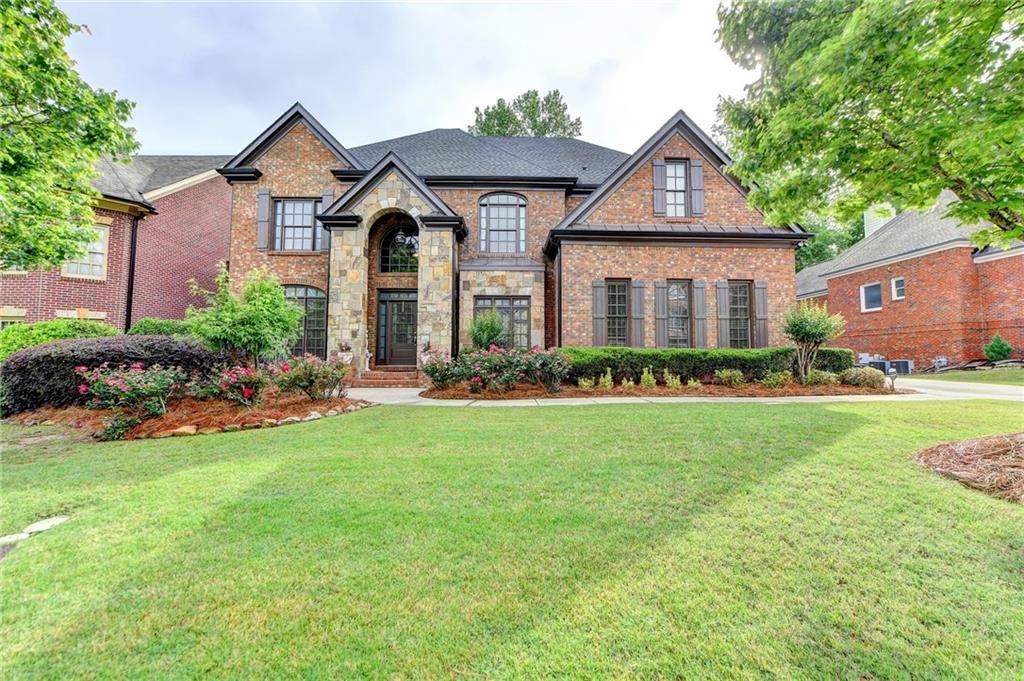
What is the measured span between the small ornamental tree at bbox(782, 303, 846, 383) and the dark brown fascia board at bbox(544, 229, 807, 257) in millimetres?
2829

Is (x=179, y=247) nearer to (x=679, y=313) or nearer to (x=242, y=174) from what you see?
(x=242, y=174)

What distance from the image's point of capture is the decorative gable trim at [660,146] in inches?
519

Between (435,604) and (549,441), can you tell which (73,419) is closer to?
(549,441)

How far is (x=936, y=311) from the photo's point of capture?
1697 centimetres

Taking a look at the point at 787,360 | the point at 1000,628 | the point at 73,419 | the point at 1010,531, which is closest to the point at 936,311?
the point at 787,360

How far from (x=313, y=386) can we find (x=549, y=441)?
5.31 meters

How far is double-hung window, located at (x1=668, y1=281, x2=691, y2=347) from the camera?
12.9m

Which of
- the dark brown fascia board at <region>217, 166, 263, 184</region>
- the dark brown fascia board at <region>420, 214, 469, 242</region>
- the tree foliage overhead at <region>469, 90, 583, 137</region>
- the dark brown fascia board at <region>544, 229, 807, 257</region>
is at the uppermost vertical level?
the tree foliage overhead at <region>469, 90, 583, 137</region>

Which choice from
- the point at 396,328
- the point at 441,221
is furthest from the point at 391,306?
the point at 441,221

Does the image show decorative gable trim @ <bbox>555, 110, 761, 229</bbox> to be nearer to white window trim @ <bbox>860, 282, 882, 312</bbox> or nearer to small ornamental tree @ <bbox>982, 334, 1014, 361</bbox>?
small ornamental tree @ <bbox>982, 334, 1014, 361</bbox>

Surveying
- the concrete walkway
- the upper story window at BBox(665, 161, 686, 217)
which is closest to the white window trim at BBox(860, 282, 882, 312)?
the concrete walkway

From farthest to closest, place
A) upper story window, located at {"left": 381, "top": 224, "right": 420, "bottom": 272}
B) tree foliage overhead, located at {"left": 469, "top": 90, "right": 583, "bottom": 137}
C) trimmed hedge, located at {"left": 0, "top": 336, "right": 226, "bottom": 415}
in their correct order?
tree foliage overhead, located at {"left": 469, "top": 90, "right": 583, "bottom": 137} → upper story window, located at {"left": 381, "top": 224, "right": 420, "bottom": 272} → trimmed hedge, located at {"left": 0, "top": 336, "right": 226, "bottom": 415}

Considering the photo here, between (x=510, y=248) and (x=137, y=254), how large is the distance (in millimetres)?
13183

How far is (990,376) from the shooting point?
13414mm
